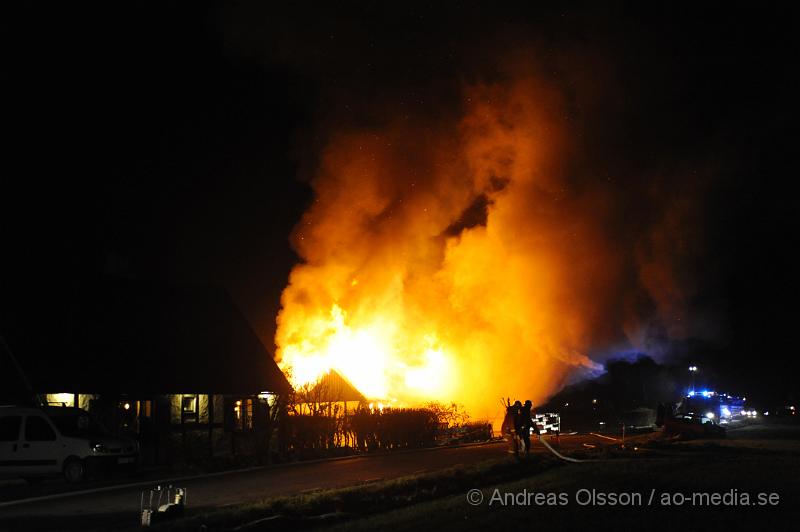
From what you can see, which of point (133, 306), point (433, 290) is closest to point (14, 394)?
point (133, 306)

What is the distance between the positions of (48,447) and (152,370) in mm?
6551

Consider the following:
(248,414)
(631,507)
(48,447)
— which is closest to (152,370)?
(248,414)

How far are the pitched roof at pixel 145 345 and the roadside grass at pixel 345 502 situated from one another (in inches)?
499

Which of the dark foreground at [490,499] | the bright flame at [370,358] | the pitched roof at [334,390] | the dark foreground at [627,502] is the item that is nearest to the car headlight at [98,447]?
the dark foreground at [490,499]

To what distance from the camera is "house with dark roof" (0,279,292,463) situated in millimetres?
23516

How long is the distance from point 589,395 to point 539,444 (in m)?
40.2

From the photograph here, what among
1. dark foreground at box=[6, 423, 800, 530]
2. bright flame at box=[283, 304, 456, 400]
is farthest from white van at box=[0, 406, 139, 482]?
bright flame at box=[283, 304, 456, 400]

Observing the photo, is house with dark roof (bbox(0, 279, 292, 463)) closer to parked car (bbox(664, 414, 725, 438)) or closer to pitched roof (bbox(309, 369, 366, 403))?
pitched roof (bbox(309, 369, 366, 403))

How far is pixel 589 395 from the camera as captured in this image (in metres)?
64.5

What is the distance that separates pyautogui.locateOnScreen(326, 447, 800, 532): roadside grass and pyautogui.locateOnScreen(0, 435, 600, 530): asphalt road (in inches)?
148

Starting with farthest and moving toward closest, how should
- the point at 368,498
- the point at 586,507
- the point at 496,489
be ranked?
the point at 496,489 → the point at 368,498 → the point at 586,507

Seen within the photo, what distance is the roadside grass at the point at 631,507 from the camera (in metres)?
9.98

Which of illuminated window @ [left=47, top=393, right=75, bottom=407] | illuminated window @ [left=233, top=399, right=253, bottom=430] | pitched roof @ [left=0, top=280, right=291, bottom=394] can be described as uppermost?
pitched roof @ [left=0, top=280, right=291, bottom=394]

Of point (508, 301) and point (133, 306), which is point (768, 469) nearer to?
point (133, 306)
